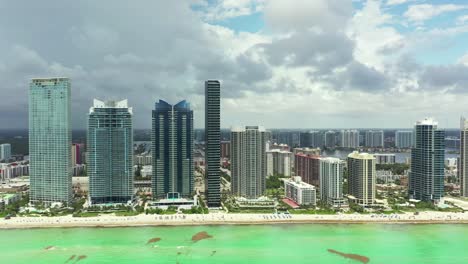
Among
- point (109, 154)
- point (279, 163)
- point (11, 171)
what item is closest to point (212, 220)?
point (109, 154)

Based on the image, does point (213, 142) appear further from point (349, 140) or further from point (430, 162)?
point (349, 140)

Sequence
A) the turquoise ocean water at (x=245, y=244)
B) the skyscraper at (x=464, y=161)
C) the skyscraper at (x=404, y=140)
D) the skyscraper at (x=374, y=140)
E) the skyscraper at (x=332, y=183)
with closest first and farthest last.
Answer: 1. the turquoise ocean water at (x=245, y=244)
2. the skyscraper at (x=332, y=183)
3. the skyscraper at (x=464, y=161)
4. the skyscraper at (x=404, y=140)
5. the skyscraper at (x=374, y=140)

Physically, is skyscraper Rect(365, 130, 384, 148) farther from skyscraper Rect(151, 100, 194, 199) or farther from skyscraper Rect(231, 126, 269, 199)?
skyscraper Rect(151, 100, 194, 199)

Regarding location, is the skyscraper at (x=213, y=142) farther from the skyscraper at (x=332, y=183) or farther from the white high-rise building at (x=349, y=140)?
the white high-rise building at (x=349, y=140)

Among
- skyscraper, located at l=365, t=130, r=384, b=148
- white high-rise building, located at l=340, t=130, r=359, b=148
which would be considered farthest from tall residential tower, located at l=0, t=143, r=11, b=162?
skyscraper, located at l=365, t=130, r=384, b=148

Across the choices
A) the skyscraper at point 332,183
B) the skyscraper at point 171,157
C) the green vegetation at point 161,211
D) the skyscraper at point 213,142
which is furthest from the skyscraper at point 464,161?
the green vegetation at point 161,211

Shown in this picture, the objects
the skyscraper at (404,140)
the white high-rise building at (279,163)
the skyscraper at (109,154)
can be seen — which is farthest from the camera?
the skyscraper at (404,140)

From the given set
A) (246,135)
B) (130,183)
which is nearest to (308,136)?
(246,135)
